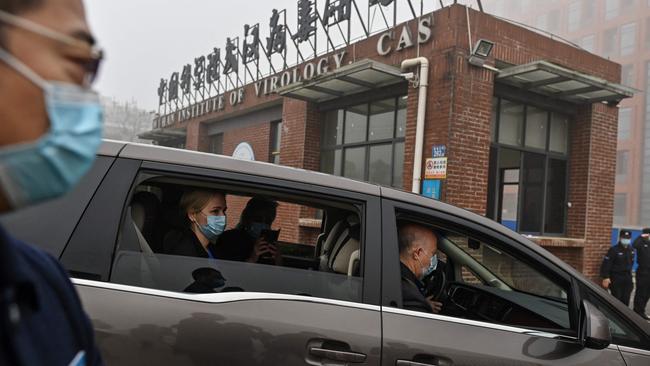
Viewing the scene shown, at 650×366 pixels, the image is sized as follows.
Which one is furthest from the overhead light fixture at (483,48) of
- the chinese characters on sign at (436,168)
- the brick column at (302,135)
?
the brick column at (302,135)

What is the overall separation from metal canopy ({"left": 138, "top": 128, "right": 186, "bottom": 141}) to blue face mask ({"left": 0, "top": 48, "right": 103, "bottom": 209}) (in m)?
15.8

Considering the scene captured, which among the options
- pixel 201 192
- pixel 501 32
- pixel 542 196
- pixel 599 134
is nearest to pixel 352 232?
pixel 201 192

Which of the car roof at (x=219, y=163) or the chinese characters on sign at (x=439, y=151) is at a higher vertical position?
the chinese characters on sign at (x=439, y=151)

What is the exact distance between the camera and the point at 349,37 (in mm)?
8523

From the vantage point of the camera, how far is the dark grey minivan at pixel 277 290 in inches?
64.9

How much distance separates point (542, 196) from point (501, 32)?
3.08m

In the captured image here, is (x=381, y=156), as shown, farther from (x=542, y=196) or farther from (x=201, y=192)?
(x=201, y=192)

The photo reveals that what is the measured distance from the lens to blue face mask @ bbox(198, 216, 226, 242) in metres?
2.53

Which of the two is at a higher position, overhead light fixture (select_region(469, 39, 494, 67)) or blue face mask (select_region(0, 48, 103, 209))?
overhead light fixture (select_region(469, 39, 494, 67))

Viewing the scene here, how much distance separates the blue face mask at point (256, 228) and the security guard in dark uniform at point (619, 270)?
6.62 meters

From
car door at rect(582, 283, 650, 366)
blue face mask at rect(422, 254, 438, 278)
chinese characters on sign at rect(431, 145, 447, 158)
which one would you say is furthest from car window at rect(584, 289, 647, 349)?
chinese characters on sign at rect(431, 145, 447, 158)

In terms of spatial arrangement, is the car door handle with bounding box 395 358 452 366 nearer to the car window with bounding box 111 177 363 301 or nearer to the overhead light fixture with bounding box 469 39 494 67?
the car window with bounding box 111 177 363 301

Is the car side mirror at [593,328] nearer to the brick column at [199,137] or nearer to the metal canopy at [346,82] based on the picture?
the metal canopy at [346,82]

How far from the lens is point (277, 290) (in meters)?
1.89
